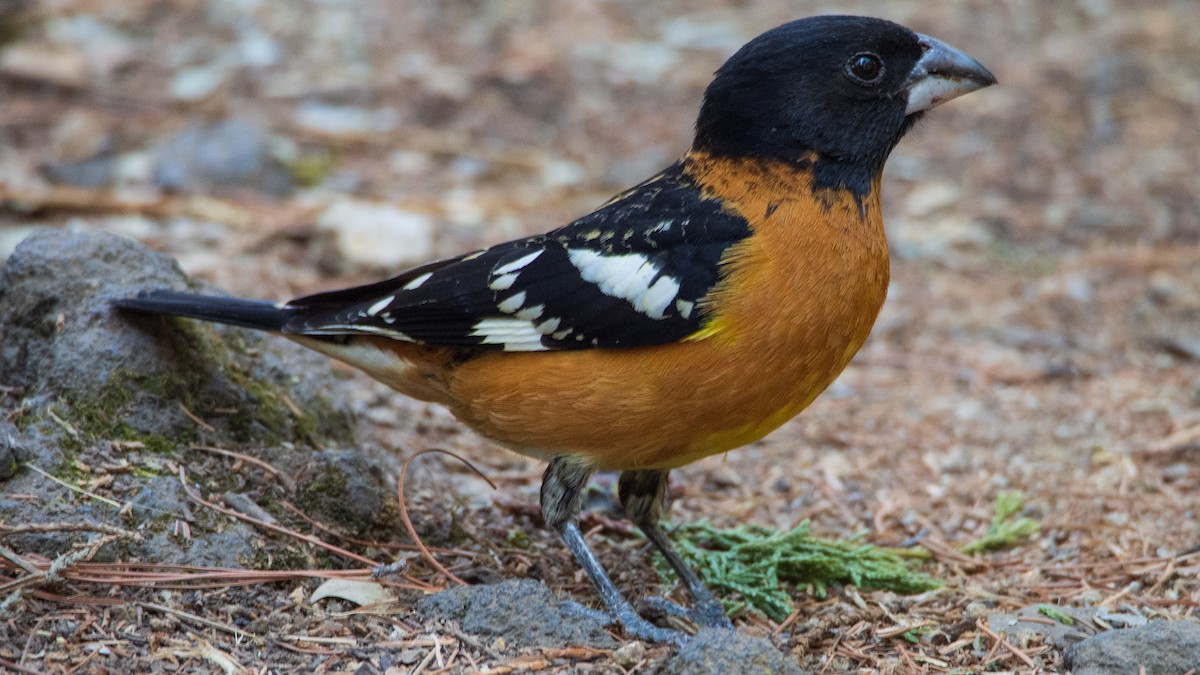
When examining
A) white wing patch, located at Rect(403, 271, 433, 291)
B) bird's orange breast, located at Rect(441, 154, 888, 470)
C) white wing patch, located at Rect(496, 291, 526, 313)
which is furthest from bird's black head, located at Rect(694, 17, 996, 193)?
white wing patch, located at Rect(403, 271, 433, 291)

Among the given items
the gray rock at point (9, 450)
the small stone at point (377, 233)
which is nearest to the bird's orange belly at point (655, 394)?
the gray rock at point (9, 450)

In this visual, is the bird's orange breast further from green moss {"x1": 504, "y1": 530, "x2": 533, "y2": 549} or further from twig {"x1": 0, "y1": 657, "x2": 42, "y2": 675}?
twig {"x1": 0, "y1": 657, "x2": 42, "y2": 675}

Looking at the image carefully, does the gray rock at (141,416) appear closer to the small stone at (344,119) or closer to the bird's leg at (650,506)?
the bird's leg at (650,506)

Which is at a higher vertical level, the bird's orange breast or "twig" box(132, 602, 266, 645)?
the bird's orange breast

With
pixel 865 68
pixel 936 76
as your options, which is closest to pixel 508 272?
pixel 865 68

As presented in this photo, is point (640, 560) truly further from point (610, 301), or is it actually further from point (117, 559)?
point (117, 559)

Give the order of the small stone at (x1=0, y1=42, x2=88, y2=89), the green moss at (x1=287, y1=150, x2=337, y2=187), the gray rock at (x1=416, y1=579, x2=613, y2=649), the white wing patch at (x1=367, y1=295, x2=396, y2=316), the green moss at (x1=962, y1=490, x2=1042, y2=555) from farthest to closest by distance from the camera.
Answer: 1. the small stone at (x1=0, y1=42, x2=88, y2=89)
2. the green moss at (x1=287, y1=150, x2=337, y2=187)
3. the green moss at (x1=962, y1=490, x2=1042, y2=555)
4. the white wing patch at (x1=367, y1=295, x2=396, y2=316)
5. the gray rock at (x1=416, y1=579, x2=613, y2=649)

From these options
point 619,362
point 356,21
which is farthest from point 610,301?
point 356,21

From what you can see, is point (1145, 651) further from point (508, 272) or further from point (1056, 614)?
point (508, 272)
